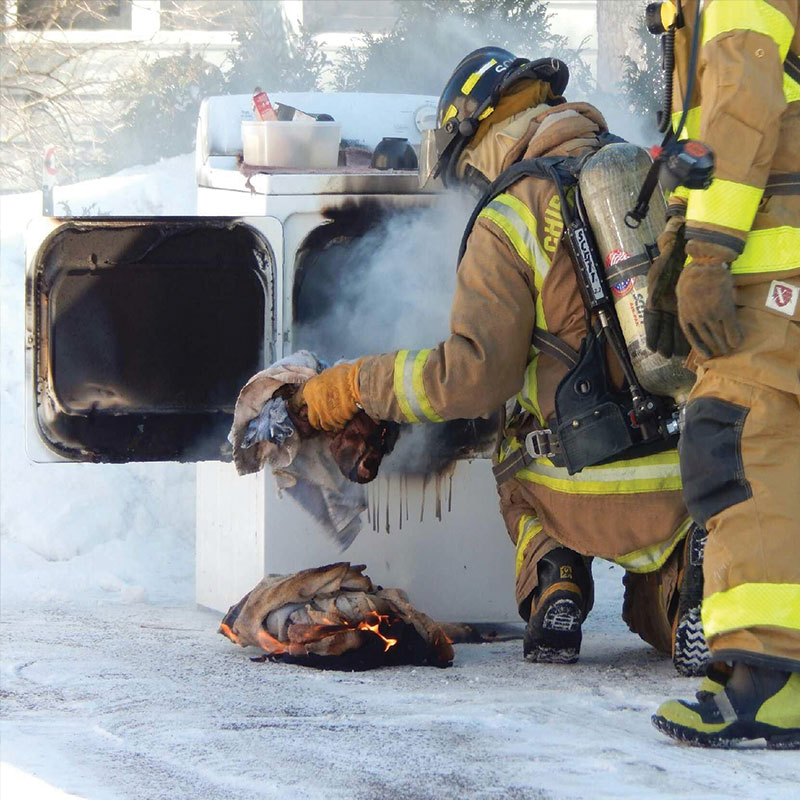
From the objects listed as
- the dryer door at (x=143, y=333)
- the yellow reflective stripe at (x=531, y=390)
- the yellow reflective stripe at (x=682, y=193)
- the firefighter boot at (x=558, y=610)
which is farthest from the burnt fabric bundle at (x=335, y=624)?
the yellow reflective stripe at (x=682, y=193)

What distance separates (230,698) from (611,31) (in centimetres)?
927

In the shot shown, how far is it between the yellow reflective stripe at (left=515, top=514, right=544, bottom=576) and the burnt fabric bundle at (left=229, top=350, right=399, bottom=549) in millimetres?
405

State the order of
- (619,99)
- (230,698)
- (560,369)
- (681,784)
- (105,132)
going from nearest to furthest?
(681,784) → (230,698) → (560,369) → (619,99) → (105,132)

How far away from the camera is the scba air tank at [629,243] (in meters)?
3.12

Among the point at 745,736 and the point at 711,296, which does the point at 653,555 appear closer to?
the point at 745,736

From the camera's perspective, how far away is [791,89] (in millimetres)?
2596

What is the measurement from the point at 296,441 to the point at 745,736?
4.84ft

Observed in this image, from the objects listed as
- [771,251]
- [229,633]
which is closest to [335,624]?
[229,633]

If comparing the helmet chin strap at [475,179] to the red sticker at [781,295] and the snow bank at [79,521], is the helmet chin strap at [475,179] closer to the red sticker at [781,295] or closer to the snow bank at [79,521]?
the red sticker at [781,295]

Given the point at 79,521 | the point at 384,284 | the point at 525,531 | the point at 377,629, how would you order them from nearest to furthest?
1. the point at 377,629
2. the point at 525,531
3. the point at 384,284
4. the point at 79,521

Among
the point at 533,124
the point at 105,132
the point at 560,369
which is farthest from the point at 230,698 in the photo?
the point at 105,132

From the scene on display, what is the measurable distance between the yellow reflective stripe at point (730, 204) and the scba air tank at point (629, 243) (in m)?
0.58

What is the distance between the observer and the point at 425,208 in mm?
3840

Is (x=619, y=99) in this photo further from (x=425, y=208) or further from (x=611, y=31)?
(x=425, y=208)
